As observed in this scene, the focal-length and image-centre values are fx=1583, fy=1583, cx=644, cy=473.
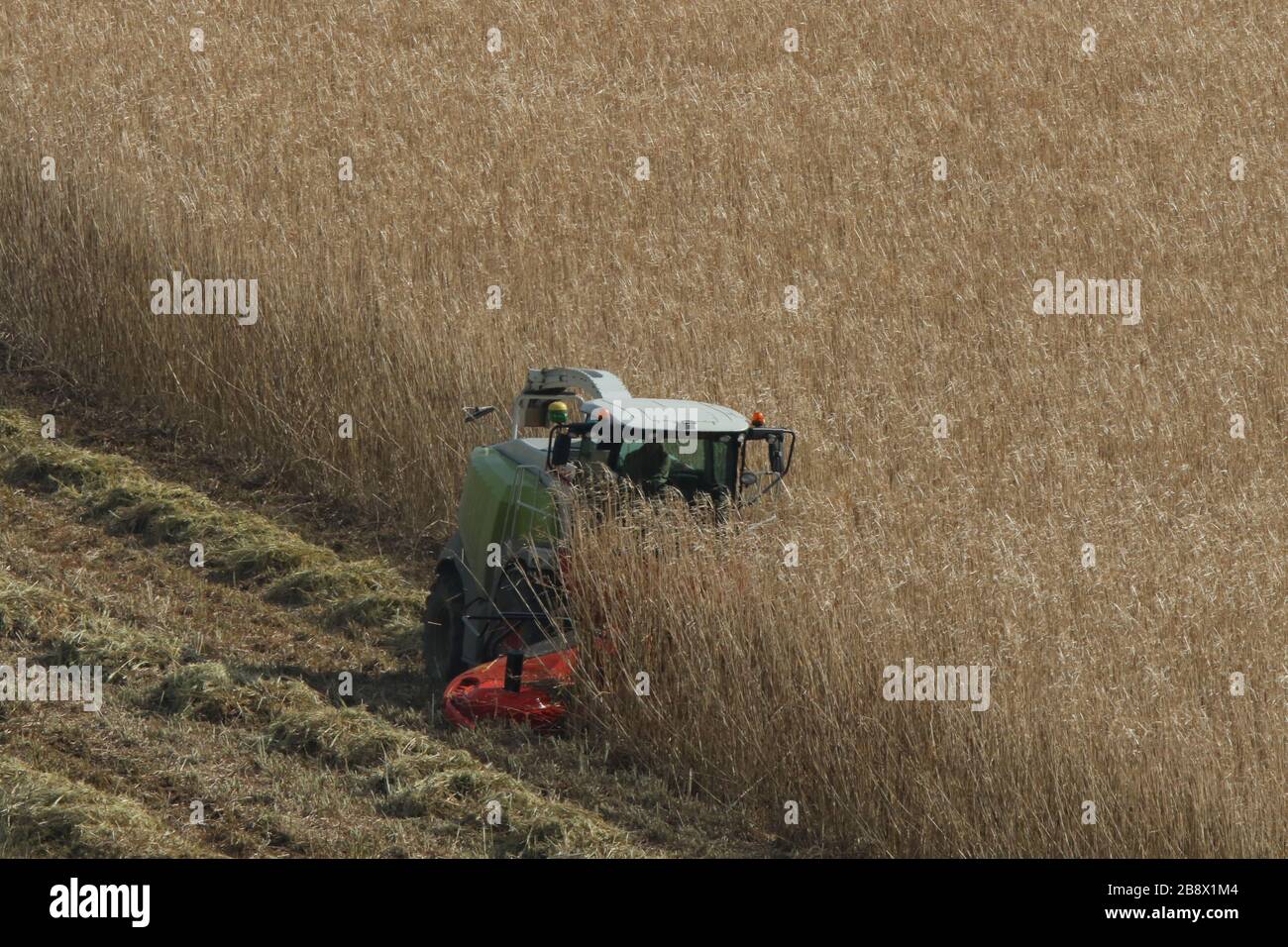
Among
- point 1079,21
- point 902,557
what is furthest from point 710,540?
point 1079,21

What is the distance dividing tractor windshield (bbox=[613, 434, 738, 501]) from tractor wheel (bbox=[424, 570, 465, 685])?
1.37 m

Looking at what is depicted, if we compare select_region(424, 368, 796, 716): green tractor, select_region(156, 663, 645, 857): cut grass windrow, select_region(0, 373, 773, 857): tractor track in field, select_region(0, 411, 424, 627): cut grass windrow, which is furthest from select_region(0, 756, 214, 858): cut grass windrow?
select_region(0, 411, 424, 627): cut grass windrow

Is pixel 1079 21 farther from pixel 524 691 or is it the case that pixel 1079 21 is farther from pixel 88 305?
pixel 524 691

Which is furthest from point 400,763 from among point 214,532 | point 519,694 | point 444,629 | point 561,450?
point 214,532

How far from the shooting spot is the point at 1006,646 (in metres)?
7.44

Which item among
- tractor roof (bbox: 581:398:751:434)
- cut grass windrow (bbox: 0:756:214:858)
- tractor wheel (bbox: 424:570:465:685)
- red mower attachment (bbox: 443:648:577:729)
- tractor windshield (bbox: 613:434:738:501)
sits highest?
tractor roof (bbox: 581:398:751:434)

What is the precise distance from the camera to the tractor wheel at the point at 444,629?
9.02 m

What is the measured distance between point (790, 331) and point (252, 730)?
6359 millimetres

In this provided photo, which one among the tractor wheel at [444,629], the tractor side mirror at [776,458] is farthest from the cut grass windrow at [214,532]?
the tractor side mirror at [776,458]

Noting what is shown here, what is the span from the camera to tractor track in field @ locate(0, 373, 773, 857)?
707 centimetres

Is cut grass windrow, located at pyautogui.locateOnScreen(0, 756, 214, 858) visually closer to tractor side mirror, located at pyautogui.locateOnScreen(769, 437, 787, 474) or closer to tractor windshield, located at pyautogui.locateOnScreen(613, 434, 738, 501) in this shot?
tractor windshield, located at pyautogui.locateOnScreen(613, 434, 738, 501)

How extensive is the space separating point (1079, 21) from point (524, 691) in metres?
17.9

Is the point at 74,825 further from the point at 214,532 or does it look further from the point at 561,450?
the point at 214,532

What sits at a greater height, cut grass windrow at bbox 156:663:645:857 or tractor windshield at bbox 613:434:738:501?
tractor windshield at bbox 613:434:738:501
